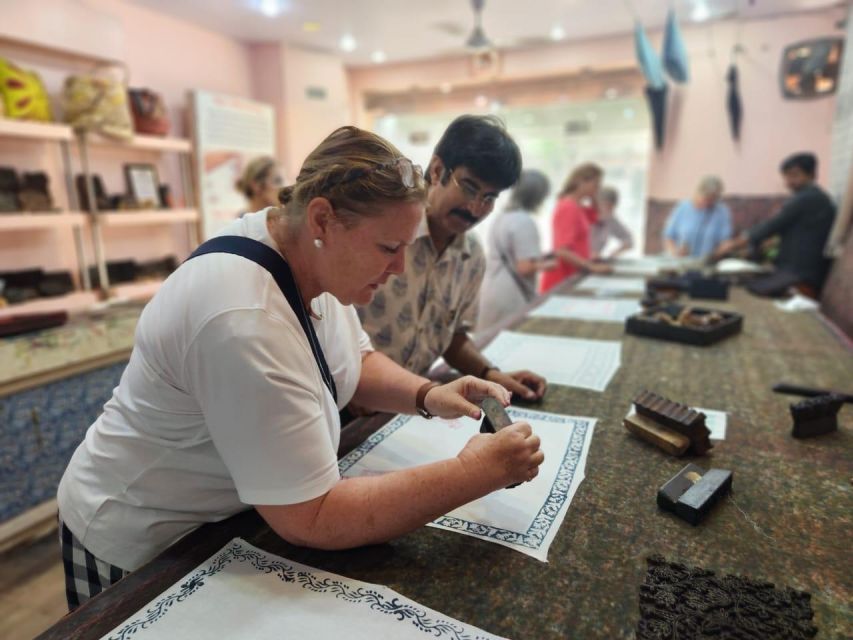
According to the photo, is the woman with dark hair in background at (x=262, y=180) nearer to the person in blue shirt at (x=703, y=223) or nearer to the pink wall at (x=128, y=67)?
the pink wall at (x=128, y=67)

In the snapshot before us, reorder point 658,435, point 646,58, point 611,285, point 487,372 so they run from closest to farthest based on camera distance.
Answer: point 658,435 → point 487,372 → point 611,285 → point 646,58

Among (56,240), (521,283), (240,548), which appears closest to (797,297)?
(521,283)

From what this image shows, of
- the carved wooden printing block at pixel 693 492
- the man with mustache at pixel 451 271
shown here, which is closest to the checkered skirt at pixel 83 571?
the man with mustache at pixel 451 271

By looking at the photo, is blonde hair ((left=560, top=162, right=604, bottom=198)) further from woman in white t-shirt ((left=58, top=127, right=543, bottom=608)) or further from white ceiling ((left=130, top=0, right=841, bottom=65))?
woman in white t-shirt ((left=58, top=127, right=543, bottom=608))

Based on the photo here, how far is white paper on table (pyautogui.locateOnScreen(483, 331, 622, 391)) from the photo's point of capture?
1461mm

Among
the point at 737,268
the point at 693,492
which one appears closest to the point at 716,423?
the point at 693,492

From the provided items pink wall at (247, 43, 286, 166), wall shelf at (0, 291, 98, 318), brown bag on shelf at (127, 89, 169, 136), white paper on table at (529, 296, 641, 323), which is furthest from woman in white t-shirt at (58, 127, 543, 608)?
pink wall at (247, 43, 286, 166)

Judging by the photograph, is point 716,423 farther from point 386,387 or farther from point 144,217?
point 144,217

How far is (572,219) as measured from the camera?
3.62 metres

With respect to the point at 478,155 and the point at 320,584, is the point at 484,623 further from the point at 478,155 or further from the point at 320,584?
the point at 478,155

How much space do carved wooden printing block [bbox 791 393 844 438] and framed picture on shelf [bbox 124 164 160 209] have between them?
14.3 ft

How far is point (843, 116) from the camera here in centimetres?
379

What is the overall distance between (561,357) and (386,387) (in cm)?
77

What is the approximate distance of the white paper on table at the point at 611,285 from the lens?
2.79 metres
